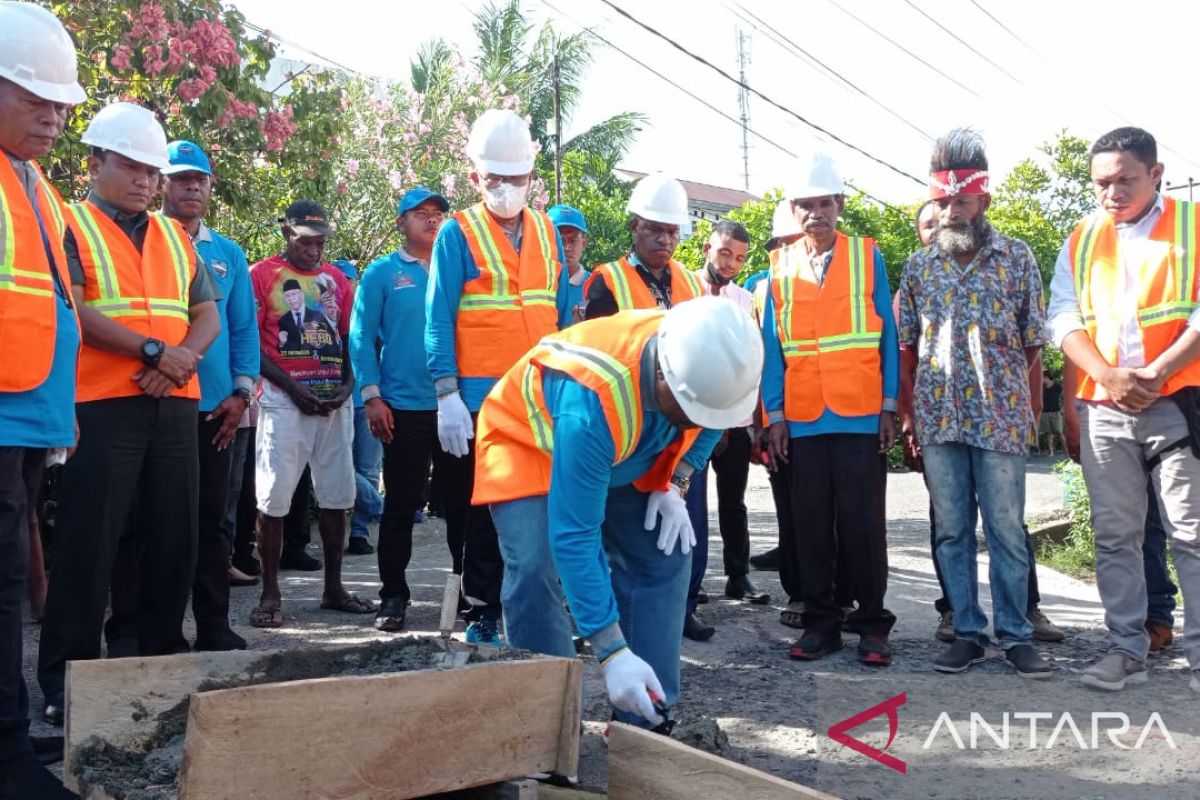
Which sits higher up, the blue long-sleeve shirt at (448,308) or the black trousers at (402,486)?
the blue long-sleeve shirt at (448,308)

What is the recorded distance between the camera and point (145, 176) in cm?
438

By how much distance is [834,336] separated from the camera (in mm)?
5234

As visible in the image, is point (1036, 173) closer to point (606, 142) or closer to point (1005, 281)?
point (606, 142)

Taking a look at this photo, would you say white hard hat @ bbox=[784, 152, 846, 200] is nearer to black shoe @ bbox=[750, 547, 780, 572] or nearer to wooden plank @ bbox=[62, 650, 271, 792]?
black shoe @ bbox=[750, 547, 780, 572]

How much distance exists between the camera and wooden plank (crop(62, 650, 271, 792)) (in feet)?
10.1

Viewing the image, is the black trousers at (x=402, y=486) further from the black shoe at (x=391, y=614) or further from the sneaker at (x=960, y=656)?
the sneaker at (x=960, y=656)

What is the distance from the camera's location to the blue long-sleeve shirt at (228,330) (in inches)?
202

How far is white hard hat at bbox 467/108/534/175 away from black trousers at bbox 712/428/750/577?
1911 millimetres

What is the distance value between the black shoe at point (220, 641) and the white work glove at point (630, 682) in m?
2.49

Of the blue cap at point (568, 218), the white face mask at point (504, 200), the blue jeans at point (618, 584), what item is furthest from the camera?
the blue cap at point (568, 218)

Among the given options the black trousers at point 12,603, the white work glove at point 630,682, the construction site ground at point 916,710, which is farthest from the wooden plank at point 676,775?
the black trousers at point 12,603

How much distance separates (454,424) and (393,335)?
87 cm

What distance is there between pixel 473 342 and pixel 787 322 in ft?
4.70

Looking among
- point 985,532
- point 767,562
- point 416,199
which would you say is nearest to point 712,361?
point 985,532
